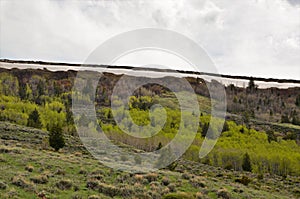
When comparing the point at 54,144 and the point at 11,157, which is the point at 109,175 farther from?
the point at 54,144

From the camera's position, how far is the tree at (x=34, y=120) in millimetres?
30969

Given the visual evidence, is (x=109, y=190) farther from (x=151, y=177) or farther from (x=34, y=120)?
(x=34, y=120)

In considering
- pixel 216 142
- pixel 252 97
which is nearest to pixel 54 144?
pixel 216 142

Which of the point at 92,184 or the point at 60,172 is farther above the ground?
the point at 60,172

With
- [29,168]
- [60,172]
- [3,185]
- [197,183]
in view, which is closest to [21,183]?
[3,185]

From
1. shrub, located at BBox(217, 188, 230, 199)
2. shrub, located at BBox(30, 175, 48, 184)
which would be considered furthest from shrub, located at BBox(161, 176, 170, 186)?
shrub, located at BBox(30, 175, 48, 184)

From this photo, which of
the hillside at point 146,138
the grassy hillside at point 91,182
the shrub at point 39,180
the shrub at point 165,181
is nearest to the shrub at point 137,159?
the hillside at point 146,138

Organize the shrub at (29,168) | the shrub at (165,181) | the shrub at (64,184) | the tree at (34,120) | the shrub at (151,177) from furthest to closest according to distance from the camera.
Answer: the tree at (34,120)
the shrub at (151,177)
the shrub at (165,181)
the shrub at (29,168)
the shrub at (64,184)

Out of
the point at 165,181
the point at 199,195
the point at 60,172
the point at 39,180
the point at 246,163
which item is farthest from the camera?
the point at 246,163

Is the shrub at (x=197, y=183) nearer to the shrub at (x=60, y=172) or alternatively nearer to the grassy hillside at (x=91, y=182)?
the grassy hillside at (x=91, y=182)

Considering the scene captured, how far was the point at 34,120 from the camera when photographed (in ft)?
104

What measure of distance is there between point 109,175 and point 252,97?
2892cm

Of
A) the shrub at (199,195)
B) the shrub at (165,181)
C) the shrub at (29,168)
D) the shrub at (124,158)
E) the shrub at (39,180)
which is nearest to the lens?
the shrub at (39,180)

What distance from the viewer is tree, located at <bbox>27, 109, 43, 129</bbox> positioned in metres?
31.0
